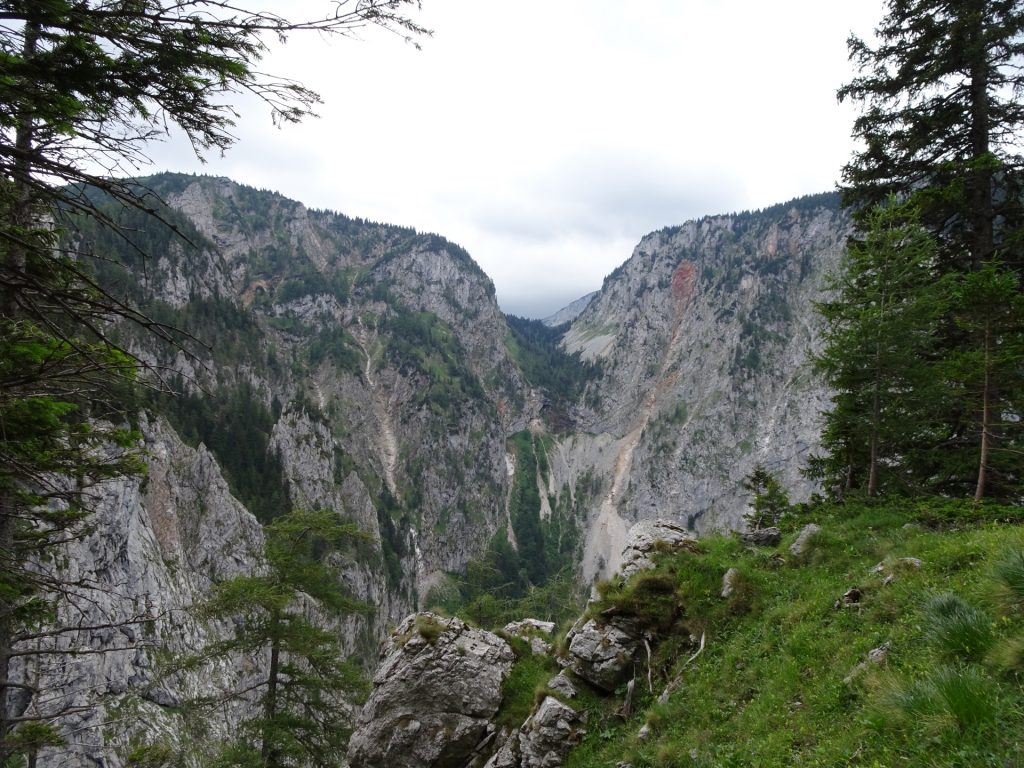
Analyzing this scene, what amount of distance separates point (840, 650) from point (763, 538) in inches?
294

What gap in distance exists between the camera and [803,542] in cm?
1302

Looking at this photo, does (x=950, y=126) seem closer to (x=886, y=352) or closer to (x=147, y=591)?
(x=886, y=352)

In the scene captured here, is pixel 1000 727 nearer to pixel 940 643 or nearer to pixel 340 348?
pixel 940 643

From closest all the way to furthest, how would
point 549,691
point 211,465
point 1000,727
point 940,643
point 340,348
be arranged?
1. point 1000,727
2. point 940,643
3. point 549,691
4. point 211,465
5. point 340,348

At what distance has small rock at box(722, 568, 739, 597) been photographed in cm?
1248

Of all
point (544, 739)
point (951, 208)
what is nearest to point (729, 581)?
point (544, 739)

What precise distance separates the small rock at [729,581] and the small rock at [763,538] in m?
2.72

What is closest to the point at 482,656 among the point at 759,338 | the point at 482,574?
the point at 482,574

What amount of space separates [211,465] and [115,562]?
108 ft

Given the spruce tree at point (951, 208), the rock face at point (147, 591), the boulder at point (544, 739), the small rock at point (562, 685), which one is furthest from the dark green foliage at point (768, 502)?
the rock face at point (147, 591)

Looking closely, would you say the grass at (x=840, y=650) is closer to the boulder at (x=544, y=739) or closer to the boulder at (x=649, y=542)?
the boulder at (x=544, y=739)

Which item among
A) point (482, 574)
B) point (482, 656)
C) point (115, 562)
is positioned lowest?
point (482, 574)

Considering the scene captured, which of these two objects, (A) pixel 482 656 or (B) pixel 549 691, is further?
(A) pixel 482 656

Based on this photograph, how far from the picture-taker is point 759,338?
187250 millimetres
